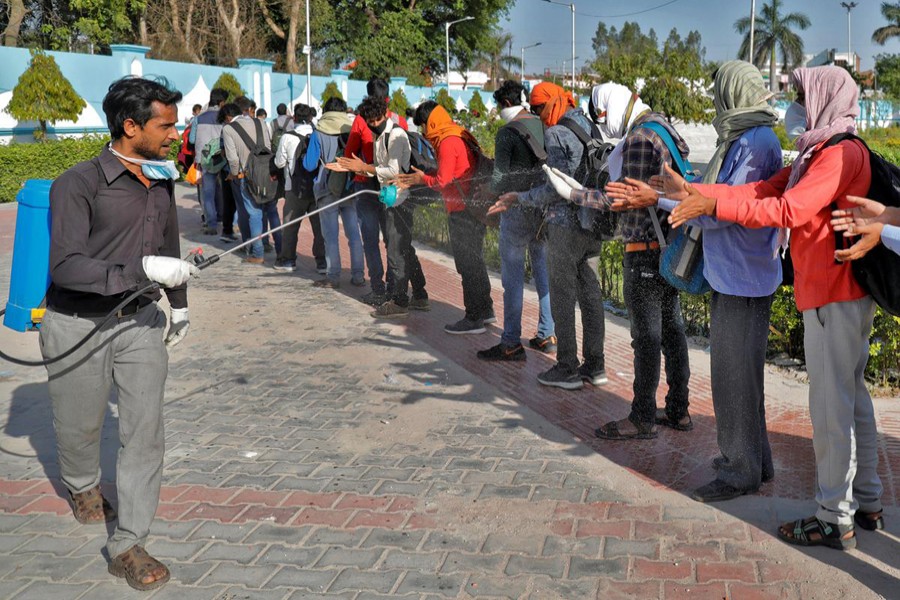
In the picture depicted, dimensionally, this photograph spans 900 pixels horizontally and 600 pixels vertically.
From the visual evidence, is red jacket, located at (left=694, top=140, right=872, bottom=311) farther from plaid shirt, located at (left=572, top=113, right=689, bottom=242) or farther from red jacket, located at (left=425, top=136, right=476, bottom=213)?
red jacket, located at (left=425, top=136, right=476, bottom=213)

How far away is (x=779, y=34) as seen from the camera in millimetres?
79688

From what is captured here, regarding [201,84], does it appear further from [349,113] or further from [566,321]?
[566,321]

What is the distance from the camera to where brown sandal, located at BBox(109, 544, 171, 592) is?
386cm

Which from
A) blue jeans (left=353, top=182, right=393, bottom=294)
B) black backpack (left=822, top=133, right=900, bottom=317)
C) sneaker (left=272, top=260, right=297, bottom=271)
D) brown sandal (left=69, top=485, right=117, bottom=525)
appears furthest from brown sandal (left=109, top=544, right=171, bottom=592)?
sneaker (left=272, top=260, right=297, bottom=271)

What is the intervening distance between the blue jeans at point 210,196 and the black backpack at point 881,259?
36.2 ft

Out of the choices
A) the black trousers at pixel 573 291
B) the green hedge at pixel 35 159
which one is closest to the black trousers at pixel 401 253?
the black trousers at pixel 573 291

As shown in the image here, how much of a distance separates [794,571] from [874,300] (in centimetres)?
116

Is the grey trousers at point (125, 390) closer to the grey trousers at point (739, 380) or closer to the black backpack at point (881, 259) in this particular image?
the grey trousers at point (739, 380)

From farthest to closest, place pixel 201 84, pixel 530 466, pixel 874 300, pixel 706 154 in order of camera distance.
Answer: pixel 706 154, pixel 201 84, pixel 530 466, pixel 874 300

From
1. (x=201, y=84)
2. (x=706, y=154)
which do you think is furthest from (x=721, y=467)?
(x=706, y=154)

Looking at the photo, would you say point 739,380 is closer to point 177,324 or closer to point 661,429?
point 661,429

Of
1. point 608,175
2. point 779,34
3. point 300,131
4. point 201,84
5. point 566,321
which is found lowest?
point 566,321

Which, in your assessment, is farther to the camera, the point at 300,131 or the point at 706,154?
the point at 706,154

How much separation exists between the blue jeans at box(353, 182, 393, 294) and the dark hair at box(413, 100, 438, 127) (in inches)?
48.9
